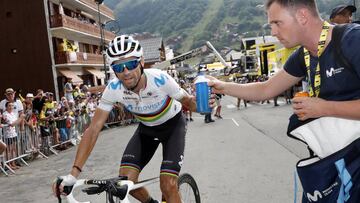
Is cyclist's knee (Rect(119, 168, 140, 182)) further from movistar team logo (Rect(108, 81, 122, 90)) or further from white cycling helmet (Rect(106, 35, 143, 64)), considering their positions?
white cycling helmet (Rect(106, 35, 143, 64))

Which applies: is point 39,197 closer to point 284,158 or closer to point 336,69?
point 284,158

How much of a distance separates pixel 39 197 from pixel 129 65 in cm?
466

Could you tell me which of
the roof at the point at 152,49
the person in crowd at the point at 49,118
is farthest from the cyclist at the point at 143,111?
the roof at the point at 152,49

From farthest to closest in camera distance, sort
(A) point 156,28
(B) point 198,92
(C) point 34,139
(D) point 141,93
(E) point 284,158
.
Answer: (A) point 156,28, (C) point 34,139, (E) point 284,158, (D) point 141,93, (B) point 198,92

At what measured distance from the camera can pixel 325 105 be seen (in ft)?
6.85

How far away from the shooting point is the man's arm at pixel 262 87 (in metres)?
2.79

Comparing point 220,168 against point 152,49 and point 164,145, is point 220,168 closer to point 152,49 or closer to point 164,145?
point 164,145

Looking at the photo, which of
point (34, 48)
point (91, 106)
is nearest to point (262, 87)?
point (91, 106)

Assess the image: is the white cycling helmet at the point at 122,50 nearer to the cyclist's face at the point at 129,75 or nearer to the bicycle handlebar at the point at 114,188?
the cyclist's face at the point at 129,75

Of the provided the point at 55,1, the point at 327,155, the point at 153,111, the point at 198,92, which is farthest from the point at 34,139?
the point at 55,1

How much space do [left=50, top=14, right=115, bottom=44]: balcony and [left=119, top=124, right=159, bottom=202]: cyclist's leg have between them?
31.6 m

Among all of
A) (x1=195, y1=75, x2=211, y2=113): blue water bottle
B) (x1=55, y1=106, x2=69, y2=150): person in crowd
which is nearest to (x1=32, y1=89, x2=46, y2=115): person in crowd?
(x1=55, y1=106, x2=69, y2=150): person in crowd

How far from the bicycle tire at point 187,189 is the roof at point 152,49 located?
221 ft

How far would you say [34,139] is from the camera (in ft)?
39.2
